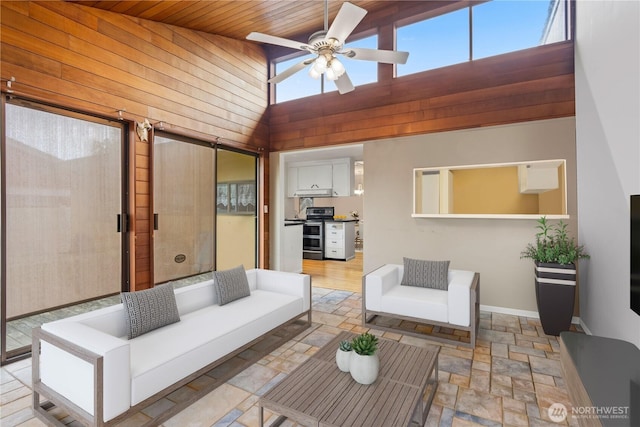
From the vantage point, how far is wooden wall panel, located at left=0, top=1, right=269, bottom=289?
8.64ft

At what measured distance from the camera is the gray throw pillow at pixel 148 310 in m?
2.17

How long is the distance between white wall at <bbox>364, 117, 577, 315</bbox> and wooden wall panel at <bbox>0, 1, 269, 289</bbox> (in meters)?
2.34

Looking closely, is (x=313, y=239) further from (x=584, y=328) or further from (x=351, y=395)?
(x=351, y=395)

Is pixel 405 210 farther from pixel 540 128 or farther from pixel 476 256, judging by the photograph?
pixel 540 128

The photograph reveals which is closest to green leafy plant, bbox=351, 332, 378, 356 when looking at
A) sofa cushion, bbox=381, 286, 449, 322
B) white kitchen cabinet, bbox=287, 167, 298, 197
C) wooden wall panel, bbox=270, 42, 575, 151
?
sofa cushion, bbox=381, 286, 449, 322

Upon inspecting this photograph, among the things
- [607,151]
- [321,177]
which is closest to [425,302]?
[607,151]

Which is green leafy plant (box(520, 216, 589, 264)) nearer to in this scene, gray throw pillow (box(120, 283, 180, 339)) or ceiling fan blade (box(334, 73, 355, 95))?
ceiling fan blade (box(334, 73, 355, 95))

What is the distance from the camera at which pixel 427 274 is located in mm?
3445

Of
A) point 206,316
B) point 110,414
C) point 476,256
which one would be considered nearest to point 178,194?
point 206,316

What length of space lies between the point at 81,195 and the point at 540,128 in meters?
5.02

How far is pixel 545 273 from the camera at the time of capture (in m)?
3.12

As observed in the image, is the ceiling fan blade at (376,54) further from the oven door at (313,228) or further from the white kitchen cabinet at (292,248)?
the oven door at (313,228)

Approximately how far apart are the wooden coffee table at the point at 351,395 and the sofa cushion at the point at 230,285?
125 centimetres

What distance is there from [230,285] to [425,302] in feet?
6.25
